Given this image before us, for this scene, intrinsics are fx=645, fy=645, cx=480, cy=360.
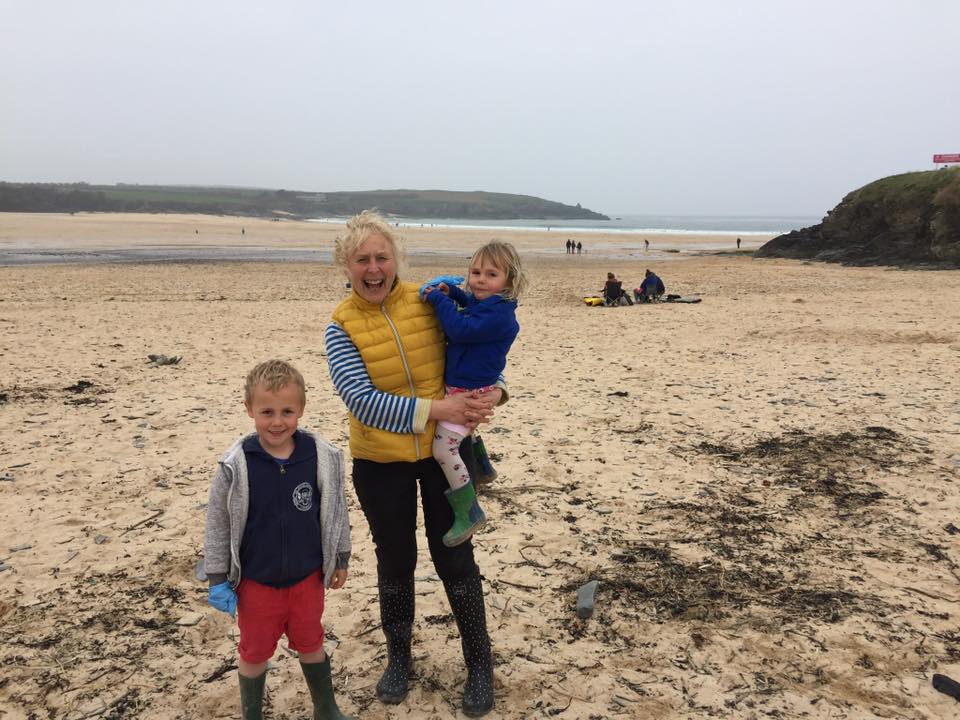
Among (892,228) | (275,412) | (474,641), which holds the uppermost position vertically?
(892,228)

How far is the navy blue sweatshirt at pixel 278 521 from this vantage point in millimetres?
2598

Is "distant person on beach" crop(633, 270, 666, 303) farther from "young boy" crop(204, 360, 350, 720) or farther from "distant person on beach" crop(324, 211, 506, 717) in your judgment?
"young boy" crop(204, 360, 350, 720)

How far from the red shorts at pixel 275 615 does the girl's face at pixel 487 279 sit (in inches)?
55.6

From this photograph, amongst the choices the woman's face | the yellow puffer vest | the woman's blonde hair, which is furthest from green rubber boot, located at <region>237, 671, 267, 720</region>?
the woman's blonde hair

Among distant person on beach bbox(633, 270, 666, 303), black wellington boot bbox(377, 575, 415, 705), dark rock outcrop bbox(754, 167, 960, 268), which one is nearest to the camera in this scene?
black wellington boot bbox(377, 575, 415, 705)

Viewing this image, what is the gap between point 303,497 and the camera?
2.67 m

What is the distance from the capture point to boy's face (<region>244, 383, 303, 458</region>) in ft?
8.41

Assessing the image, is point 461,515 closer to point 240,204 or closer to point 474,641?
point 474,641

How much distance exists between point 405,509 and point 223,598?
84 centimetres

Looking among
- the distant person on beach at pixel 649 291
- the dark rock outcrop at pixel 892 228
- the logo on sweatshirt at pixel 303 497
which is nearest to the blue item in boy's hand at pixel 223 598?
the logo on sweatshirt at pixel 303 497

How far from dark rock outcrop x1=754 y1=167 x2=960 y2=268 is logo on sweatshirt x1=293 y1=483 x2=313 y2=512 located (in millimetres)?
32802

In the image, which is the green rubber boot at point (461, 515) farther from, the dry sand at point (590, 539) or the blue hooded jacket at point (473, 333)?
the dry sand at point (590, 539)

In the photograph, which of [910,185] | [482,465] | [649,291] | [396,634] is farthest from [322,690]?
[910,185]

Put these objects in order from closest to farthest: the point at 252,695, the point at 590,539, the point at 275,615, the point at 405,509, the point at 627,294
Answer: the point at 275,615
the point at 252,695
the point at 405,509
the point at 590,539
the point at 627,294
